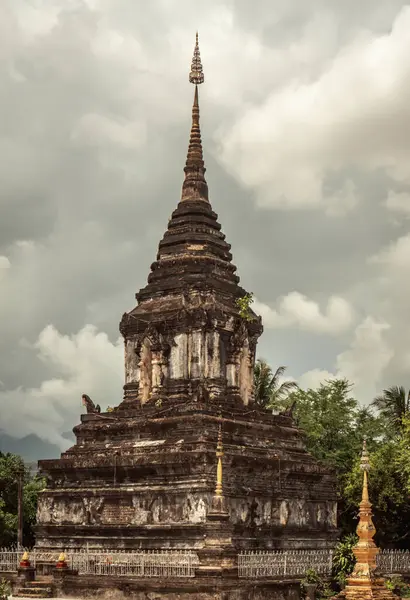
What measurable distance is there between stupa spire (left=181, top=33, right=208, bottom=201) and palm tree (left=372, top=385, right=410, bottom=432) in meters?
16.4

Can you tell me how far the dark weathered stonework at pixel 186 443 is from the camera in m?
33.6

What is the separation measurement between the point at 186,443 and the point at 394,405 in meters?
20.8

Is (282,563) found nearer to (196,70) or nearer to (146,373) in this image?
(146,373)

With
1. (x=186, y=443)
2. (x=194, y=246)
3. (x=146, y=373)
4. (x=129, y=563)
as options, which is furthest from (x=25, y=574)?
(x=194, y=246)

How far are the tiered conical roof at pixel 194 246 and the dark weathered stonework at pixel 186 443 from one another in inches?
2.0

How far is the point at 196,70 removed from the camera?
4159 centimetres

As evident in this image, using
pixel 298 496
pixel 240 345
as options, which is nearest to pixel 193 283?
pixel 240 345

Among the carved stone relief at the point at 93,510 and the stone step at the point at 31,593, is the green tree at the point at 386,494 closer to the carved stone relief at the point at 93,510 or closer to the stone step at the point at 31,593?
the carved stone relief at the point at 93,510

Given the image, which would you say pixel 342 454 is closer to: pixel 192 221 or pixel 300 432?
pixel 300 432

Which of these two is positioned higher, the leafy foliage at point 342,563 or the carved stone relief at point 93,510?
the carved stone relief at point 93,510

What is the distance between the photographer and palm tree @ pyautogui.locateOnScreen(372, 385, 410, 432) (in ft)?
→ 169

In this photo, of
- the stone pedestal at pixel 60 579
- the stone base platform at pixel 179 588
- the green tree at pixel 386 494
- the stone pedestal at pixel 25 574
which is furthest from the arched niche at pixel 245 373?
the stone pedestal at pixel 25 574

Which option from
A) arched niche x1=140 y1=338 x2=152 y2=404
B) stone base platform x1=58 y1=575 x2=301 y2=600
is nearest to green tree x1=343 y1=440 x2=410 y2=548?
arched niche x1=140 y1=338 x2=152 y2=404

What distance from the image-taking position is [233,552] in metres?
29.2
